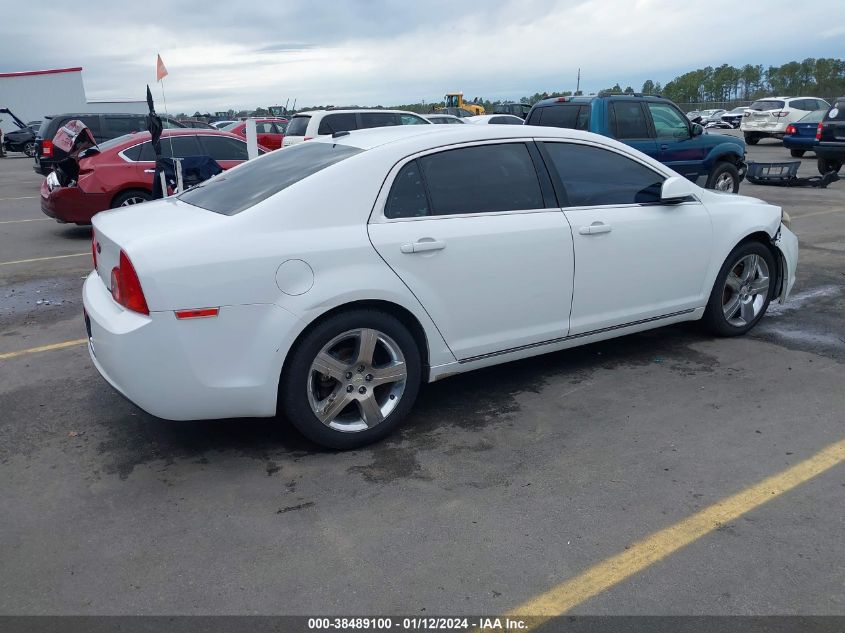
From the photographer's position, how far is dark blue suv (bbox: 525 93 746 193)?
35.3 ft

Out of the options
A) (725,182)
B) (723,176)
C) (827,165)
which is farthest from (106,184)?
(827,165)

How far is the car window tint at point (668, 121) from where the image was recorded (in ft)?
36.7

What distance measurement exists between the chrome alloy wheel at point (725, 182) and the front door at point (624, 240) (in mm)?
8004

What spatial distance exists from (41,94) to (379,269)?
44.7m

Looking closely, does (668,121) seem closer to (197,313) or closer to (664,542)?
(664,542)

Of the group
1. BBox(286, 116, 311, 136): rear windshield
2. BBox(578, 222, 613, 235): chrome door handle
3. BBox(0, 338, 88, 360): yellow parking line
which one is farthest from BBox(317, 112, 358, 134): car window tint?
BBox(578, 222, 613, 235): chrome door handle

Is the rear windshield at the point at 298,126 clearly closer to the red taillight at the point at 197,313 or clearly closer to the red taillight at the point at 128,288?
the red taillight at the point at 128,288

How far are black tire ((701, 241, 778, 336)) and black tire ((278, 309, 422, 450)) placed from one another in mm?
2501

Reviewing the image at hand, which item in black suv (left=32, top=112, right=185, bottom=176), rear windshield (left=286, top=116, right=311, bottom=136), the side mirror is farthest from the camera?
black suv (left=32, top=112, right=185, bottom=176)

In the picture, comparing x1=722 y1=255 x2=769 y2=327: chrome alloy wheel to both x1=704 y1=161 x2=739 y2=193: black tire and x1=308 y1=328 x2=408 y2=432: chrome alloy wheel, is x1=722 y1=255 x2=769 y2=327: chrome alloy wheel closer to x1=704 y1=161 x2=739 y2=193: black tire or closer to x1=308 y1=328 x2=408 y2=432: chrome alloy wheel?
x1=308 y1=328 x2=408 y2=432: chrome alloy wheel

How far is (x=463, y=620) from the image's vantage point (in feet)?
8.45

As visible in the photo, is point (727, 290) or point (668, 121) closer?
point (727, 290)

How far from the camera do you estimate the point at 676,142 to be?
11422 millimetres

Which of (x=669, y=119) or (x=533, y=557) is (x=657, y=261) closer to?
(x=533, y=557)
